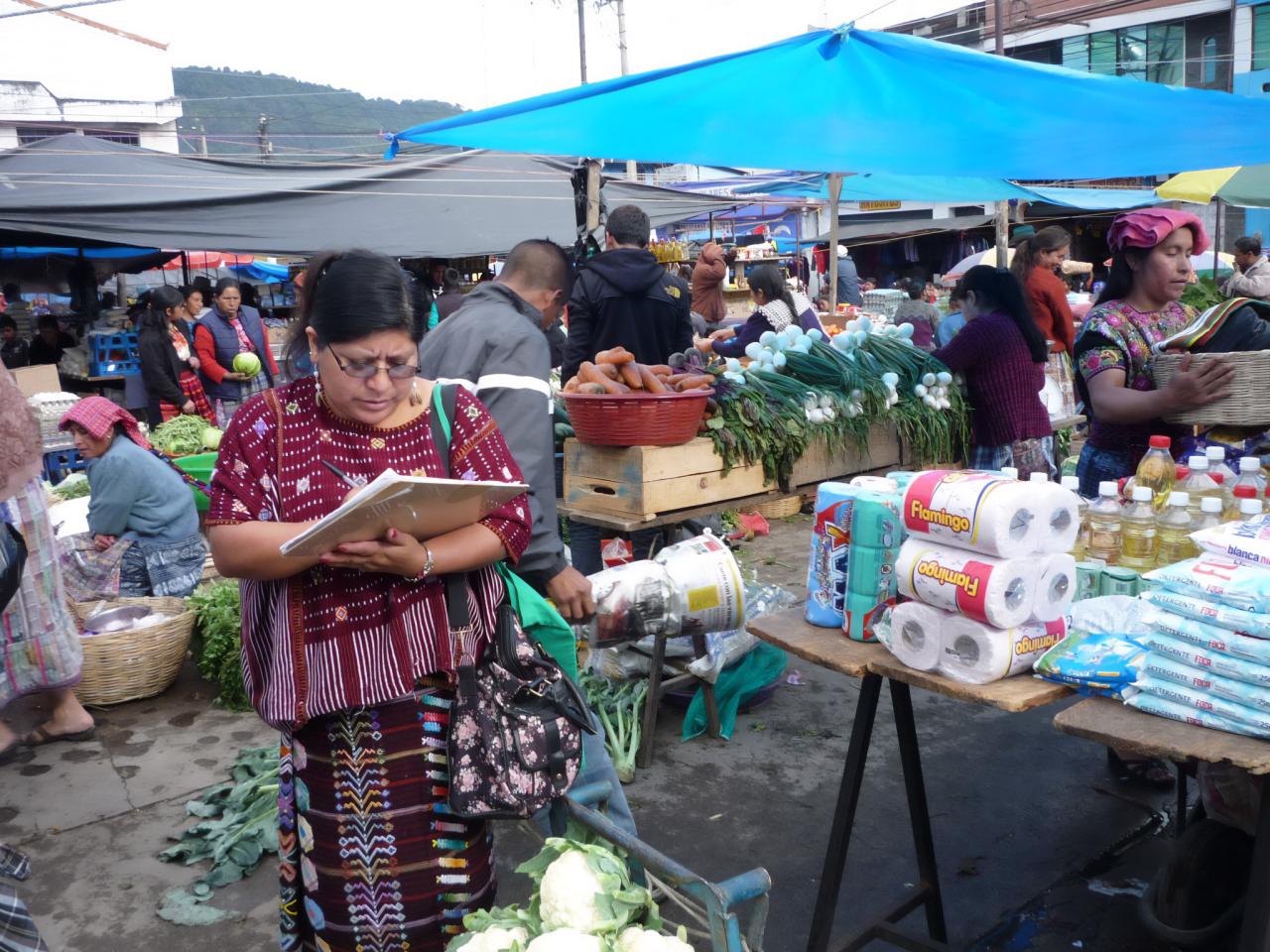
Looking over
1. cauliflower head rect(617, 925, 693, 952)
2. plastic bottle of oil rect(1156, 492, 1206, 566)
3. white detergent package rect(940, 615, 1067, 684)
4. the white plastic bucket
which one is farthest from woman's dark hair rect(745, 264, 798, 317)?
cauliflower head rect(617, 925, 693, 952)

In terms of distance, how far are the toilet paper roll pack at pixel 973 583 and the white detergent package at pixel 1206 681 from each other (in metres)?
0.25

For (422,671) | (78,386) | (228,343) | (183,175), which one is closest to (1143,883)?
(422,671)

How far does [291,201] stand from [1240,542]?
9.14 metres

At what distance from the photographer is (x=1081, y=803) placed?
3547 millimetres

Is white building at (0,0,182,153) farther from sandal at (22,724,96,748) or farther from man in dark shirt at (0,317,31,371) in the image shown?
sandal at (22,724,96,748)

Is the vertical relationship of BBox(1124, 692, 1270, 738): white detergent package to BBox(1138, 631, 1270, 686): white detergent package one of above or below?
below

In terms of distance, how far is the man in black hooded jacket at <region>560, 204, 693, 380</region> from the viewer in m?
5.12

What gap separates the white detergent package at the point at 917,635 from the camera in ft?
6.84

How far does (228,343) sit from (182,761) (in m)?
5.50

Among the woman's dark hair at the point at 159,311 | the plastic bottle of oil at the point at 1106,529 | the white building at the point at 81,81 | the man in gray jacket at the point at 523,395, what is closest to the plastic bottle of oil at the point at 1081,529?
the plastic bottle of oil at the point at 1106,529

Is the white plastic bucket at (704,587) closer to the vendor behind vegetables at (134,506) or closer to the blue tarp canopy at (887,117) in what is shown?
the blue tarp canopy at (887,117)

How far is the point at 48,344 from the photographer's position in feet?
37.5

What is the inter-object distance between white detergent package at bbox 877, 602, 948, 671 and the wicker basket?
3.88 meters

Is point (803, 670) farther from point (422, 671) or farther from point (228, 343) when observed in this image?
point (228, 343)
